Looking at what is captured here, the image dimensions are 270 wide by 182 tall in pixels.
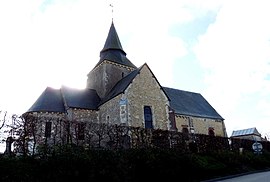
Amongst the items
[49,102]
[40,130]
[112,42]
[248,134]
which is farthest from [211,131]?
[248,134]

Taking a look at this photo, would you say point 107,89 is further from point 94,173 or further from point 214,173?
point 94,173

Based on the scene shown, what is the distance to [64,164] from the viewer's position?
9.80 m

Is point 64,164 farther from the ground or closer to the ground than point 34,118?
closer to the ground

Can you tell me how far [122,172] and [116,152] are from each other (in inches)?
36.0

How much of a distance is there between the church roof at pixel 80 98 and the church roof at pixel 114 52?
12.8 ft

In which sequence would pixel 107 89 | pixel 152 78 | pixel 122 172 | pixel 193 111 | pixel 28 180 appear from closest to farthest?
1. pixel 28 180
2. pixel 122 172
3. pixel 152 78
4. pixel 107 89
5. pixel 193 111

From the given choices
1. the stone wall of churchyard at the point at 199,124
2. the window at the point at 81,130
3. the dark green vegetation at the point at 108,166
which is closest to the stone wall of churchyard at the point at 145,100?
the stone wall of churchyard at the point at 199,124

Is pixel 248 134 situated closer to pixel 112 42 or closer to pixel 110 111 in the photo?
pixel 112 42

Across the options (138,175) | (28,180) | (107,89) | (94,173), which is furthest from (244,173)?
(107,89)

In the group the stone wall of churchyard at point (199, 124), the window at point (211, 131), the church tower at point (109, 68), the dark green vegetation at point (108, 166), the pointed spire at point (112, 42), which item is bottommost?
the dark green vegetation at point (108, 166)

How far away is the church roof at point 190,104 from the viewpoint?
2930cm

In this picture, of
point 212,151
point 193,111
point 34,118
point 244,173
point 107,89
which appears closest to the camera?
point 34,118

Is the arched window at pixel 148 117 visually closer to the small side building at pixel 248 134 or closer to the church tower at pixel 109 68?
the church tower at pixel 109 68

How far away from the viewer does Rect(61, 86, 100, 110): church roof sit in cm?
2372
